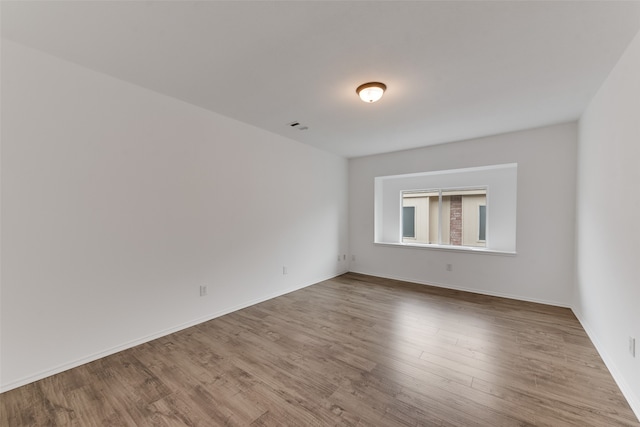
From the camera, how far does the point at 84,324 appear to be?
2.22m

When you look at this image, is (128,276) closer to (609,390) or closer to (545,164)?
(609,390)

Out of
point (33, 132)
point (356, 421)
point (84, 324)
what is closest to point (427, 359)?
point (356, 421)

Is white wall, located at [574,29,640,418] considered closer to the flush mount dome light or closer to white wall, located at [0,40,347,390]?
the flush mount dome light

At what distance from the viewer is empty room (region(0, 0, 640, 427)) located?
1685mm

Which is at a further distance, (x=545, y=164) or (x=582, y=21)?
(x=545, y=164)

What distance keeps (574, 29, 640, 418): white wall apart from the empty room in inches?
1.1

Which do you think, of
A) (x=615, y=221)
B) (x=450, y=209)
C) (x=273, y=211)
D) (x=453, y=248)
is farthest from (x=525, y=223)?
(x=273, y=211)

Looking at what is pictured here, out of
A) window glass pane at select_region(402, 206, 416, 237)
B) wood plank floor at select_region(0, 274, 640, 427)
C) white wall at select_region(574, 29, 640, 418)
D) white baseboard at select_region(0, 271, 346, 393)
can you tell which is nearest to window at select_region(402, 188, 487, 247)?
window glass pane at select_region(402, 206, 416, 237)

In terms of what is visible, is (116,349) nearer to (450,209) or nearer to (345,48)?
(345,48)

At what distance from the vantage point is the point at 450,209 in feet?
16.0

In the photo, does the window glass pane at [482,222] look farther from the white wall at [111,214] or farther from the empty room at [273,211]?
the white wall at [111,214]

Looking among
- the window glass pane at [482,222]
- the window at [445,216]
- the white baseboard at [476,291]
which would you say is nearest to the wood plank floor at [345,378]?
the white baseboard at [476,291]

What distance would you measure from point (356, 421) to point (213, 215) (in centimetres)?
258

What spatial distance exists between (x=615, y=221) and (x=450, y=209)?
2.82m
